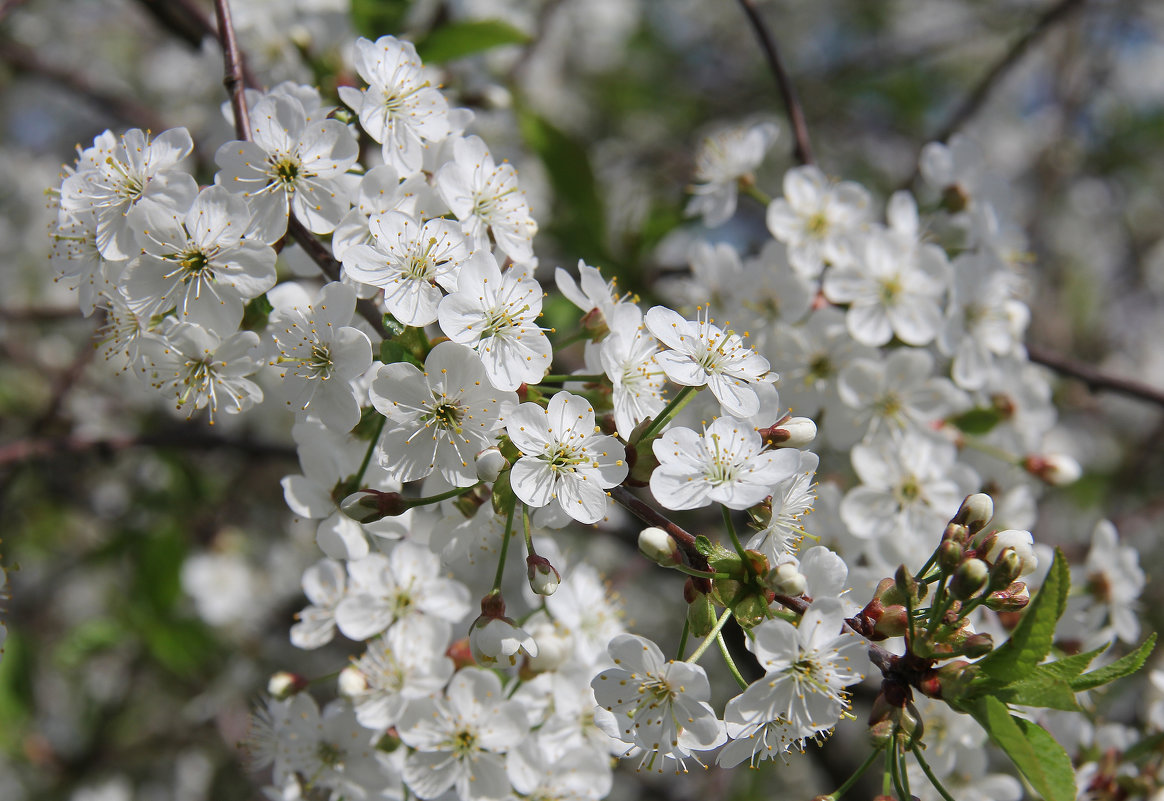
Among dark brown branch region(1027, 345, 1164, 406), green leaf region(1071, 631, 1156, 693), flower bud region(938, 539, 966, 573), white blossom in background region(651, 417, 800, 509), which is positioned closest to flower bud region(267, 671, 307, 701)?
white blossom in background region(651, 417, 800, 509)

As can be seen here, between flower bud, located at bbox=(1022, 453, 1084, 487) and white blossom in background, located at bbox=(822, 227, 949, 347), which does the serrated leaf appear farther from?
flower bud, located at bbox=(1022, 453, 1084, 487)

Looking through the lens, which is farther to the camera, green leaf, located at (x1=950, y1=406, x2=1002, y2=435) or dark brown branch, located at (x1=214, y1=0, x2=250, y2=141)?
green leaf, located at (x1=950, y1=406, x2=1002, y2=435)

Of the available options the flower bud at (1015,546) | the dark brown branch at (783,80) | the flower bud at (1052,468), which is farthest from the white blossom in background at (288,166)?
the flower bud at (1052,468)

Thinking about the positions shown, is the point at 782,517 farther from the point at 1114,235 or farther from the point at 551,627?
the point at 1114,235

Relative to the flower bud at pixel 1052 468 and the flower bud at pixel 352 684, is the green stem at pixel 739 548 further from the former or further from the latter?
the flower bud at pixel 1052 468

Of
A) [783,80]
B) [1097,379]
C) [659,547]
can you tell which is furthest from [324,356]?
[1097,379]

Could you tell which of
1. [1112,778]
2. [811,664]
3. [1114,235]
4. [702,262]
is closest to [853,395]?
[702,262]

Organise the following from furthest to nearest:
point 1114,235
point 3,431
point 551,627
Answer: point 1114,235 < point 3,431 < point 551,627
